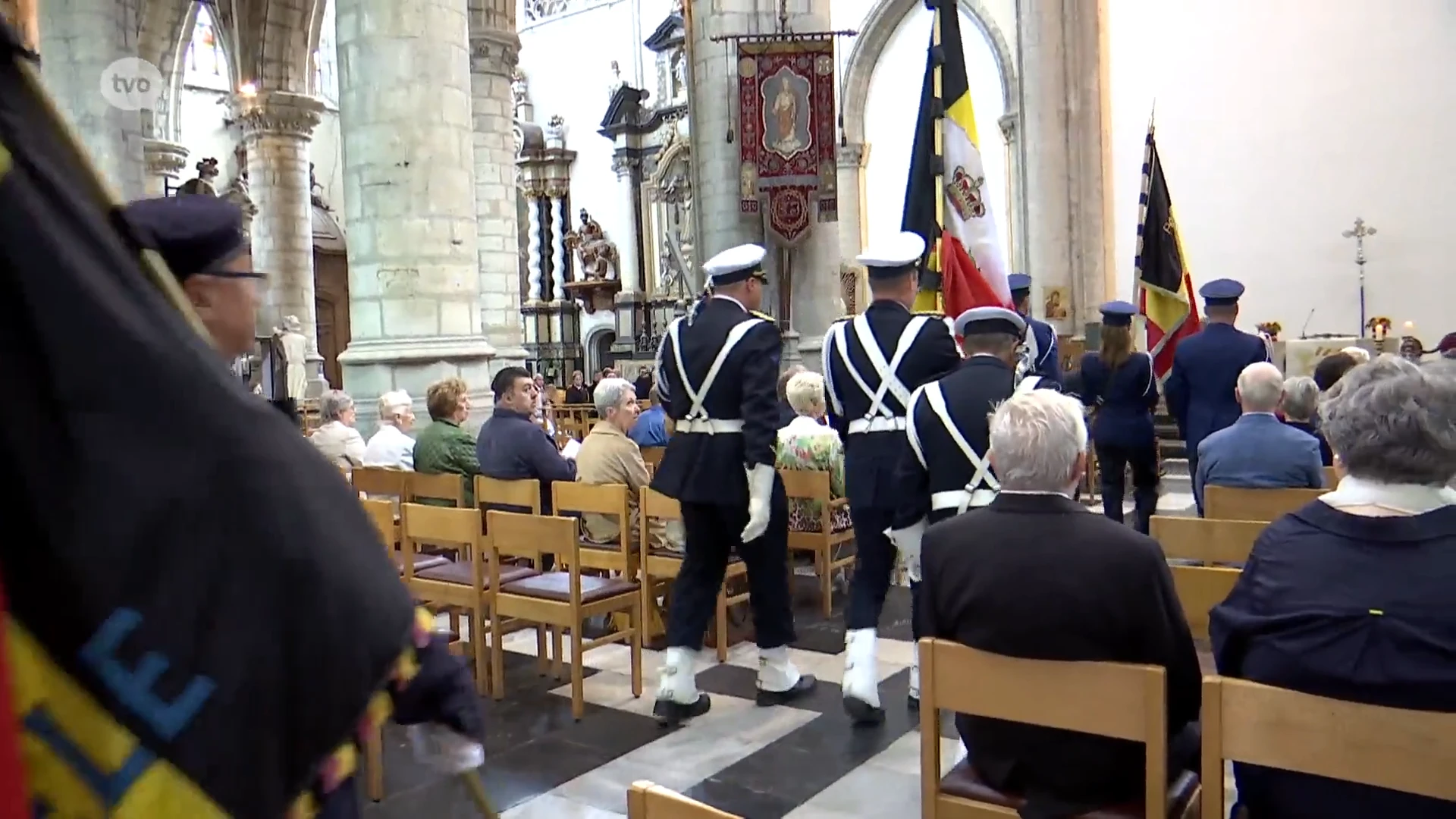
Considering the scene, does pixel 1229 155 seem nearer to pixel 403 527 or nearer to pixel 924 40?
pixel 924 40

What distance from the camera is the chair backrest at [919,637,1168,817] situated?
6.80ft

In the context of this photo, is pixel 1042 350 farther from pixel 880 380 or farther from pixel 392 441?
pixel 392 441

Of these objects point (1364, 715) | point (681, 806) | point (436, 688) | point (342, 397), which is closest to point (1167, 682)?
point (1364, 715)

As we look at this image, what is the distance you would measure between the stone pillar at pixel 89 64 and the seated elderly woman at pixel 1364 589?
32.4 feet

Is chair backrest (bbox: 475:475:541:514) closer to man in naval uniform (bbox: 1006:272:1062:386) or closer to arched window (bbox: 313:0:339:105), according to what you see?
man in naval uniform (bbox: 1006:272:1062:386)

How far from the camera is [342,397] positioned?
22.2ft

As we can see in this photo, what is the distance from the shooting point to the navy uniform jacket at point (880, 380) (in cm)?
421

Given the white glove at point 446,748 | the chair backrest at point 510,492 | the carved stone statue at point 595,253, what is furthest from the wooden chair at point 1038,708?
the carved stone statue at point 595,253

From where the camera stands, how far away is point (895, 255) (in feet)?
14.1

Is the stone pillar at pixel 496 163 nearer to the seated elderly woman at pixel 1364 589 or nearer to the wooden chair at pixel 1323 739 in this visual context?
the seated elderly woman at pixel 1364 589

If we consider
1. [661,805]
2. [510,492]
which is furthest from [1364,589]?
[510,492]

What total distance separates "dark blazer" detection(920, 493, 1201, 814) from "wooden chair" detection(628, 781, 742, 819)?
1006mm

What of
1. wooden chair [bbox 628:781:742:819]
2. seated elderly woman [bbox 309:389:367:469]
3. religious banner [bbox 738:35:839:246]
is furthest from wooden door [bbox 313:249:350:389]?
wooden chair [bbox 628:781:742:819]

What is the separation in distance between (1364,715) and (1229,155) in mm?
15020
